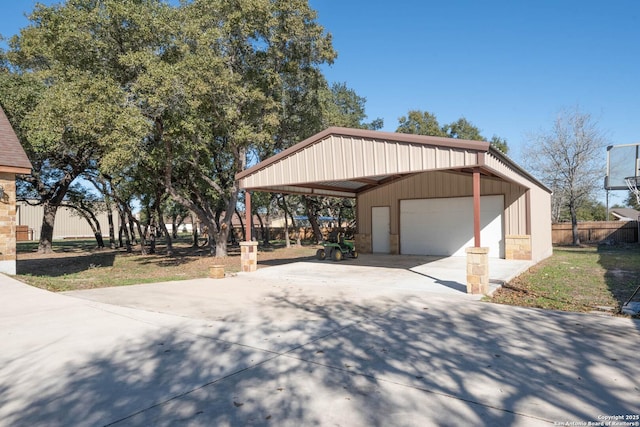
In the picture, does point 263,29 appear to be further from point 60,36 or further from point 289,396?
point 289,396

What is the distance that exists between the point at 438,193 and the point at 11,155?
567 inches

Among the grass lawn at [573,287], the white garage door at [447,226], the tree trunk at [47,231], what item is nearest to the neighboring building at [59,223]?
the tree trunk at [47,231]

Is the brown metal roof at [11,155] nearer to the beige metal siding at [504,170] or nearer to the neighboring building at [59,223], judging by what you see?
the beige metal siding at [504,170]

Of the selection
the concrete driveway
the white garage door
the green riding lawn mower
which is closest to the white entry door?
the white garage door

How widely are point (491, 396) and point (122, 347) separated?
3.88m

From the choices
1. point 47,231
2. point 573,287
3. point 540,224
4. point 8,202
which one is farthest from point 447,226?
point 47,231

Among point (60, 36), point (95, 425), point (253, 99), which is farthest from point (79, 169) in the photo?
point (95, 425)

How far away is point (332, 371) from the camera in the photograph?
3793 mm

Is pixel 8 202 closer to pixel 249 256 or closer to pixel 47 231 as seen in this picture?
pixel 249 256

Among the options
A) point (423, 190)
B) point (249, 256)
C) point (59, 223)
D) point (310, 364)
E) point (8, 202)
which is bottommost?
point (310, 364)

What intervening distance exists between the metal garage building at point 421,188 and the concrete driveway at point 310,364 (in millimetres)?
3215

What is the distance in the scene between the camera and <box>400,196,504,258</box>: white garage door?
1467 centimetres

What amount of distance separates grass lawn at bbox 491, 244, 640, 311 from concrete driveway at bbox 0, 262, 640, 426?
859 mm

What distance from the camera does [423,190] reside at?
16.3 metres
